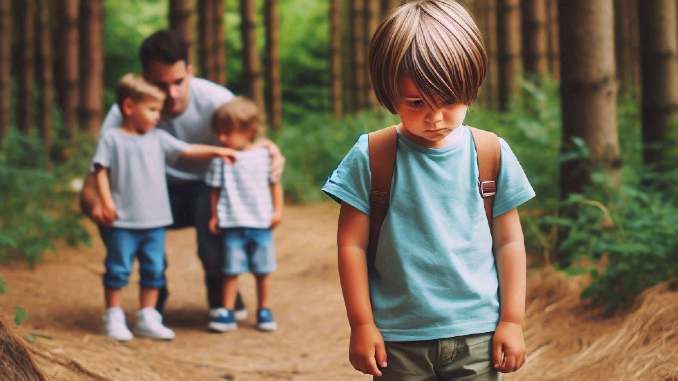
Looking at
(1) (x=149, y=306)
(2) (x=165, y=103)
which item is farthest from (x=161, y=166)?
(1) (x=149, y=306)

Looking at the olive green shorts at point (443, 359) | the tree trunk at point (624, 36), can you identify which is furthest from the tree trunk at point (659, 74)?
the tree trunk at point (624, 36)

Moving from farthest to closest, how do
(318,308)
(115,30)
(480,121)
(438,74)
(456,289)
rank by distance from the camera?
(115,30) < (480,121) < (318,308) < (456,289) < (438,74)

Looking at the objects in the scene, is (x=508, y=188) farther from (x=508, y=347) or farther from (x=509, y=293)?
(x=508, y=347)

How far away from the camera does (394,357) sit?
2.30m

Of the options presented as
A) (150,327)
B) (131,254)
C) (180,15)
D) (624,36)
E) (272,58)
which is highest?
(180,15)

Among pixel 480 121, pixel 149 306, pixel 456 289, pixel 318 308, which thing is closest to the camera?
pixel 456 289

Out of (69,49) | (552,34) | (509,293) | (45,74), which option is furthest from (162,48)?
(552,34)

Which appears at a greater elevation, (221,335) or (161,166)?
(161,166)

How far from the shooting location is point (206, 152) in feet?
15.8

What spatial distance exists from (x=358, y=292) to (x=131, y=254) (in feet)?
8.73

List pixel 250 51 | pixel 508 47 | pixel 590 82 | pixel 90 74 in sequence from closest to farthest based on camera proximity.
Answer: pixel 590 82 < pixel 90 74 < pixel 508 47 < pixel 250 51

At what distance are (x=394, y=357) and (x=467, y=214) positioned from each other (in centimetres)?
41

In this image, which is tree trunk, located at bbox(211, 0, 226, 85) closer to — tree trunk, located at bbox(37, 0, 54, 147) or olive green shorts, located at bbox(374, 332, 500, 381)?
tree trunk, located at bbox(37, 0, 54, 147)

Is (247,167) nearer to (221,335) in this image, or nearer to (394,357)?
(221,335)
